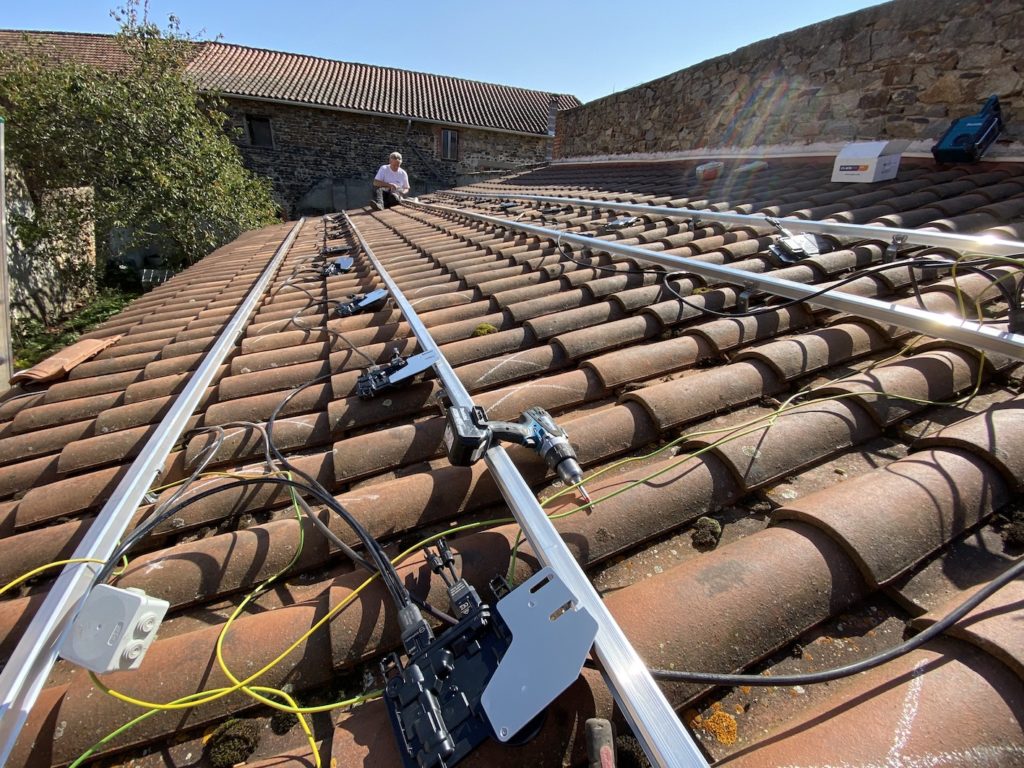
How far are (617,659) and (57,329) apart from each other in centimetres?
1574

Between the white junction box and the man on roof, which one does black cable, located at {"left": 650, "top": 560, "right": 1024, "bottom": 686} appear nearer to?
the white junction box

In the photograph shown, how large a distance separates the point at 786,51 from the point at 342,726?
26.8 ft

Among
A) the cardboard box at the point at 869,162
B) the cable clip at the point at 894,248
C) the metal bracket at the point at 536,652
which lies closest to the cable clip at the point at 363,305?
the metal bracket at the point at 536,652

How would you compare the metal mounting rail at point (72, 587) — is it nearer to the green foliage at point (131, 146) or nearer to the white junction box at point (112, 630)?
the white junction box at point (112, 630)

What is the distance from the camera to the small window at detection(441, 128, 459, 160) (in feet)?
68.1

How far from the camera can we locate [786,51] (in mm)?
5926

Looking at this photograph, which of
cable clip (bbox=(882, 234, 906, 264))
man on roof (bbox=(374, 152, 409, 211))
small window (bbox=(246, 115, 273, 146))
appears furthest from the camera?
small window (bbox=(246, 115, 273, 146))

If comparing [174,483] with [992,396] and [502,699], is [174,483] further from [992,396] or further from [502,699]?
[992,396]

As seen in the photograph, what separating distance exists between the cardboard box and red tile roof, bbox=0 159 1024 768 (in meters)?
1.49

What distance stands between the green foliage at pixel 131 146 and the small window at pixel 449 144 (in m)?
9.44

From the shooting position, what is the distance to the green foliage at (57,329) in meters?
9.70

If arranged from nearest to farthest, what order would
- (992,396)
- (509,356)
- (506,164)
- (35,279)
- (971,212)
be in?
1. (992,396)
2. (509,356)
3. (971,212)
4. (35,279)
5. (506,164)

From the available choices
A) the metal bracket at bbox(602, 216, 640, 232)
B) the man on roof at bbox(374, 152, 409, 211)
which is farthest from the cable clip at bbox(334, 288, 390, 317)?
the man on roof at bbox(374, 152, 409, 211)

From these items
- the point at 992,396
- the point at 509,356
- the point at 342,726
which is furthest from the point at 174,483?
the point at 992,396
